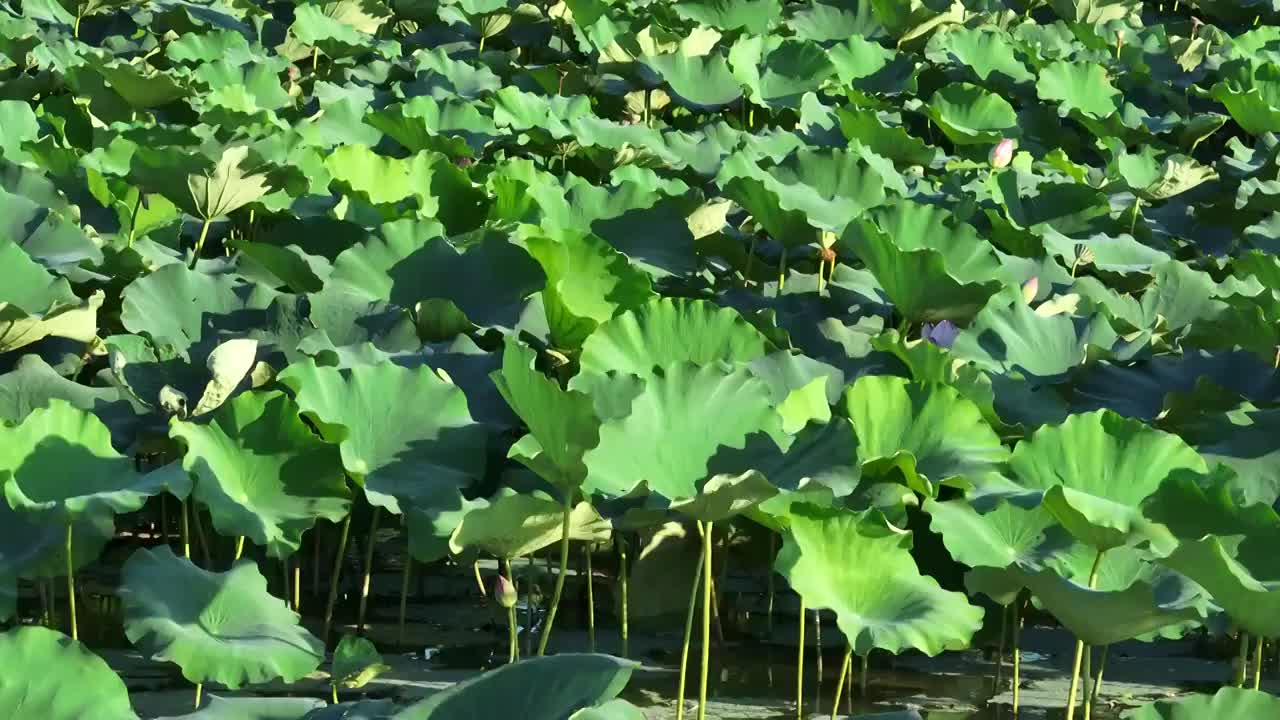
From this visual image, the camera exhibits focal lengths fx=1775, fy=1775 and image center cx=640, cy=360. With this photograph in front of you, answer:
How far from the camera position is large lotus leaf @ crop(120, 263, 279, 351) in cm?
266

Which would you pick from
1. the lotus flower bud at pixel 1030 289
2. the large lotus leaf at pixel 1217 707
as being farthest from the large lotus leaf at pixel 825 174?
the large lotus leaf at pixel 1217 707

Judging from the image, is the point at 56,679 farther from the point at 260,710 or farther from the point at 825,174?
the point at 825,174

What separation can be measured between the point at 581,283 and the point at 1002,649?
84 centimetres

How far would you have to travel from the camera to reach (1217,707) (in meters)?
1.68

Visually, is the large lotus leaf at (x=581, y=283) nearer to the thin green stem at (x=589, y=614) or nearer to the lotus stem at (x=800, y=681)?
the thin green stem at (x=589, y=614)

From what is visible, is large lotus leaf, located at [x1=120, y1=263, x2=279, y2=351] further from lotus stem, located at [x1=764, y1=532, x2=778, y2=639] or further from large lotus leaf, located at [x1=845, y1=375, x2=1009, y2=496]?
large lotus leaf, located at [x1=845, y1=375, x2=1009, y2=496]

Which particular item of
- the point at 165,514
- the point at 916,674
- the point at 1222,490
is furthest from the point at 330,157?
the point at 1222,490

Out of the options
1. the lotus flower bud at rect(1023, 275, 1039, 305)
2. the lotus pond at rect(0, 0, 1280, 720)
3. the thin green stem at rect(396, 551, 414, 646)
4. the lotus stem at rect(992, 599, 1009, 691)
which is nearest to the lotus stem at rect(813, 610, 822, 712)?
the lotus pond at rect(0, 0, 1280, 720)

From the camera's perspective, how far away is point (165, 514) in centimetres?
267

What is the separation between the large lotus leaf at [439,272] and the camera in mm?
2855

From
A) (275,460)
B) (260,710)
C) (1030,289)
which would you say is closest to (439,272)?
(275,460)

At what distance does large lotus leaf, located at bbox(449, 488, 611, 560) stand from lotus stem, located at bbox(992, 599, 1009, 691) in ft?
1.98

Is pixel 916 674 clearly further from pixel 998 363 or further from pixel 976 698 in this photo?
pixel 998 363

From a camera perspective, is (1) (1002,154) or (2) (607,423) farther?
(1) (1002,154)
